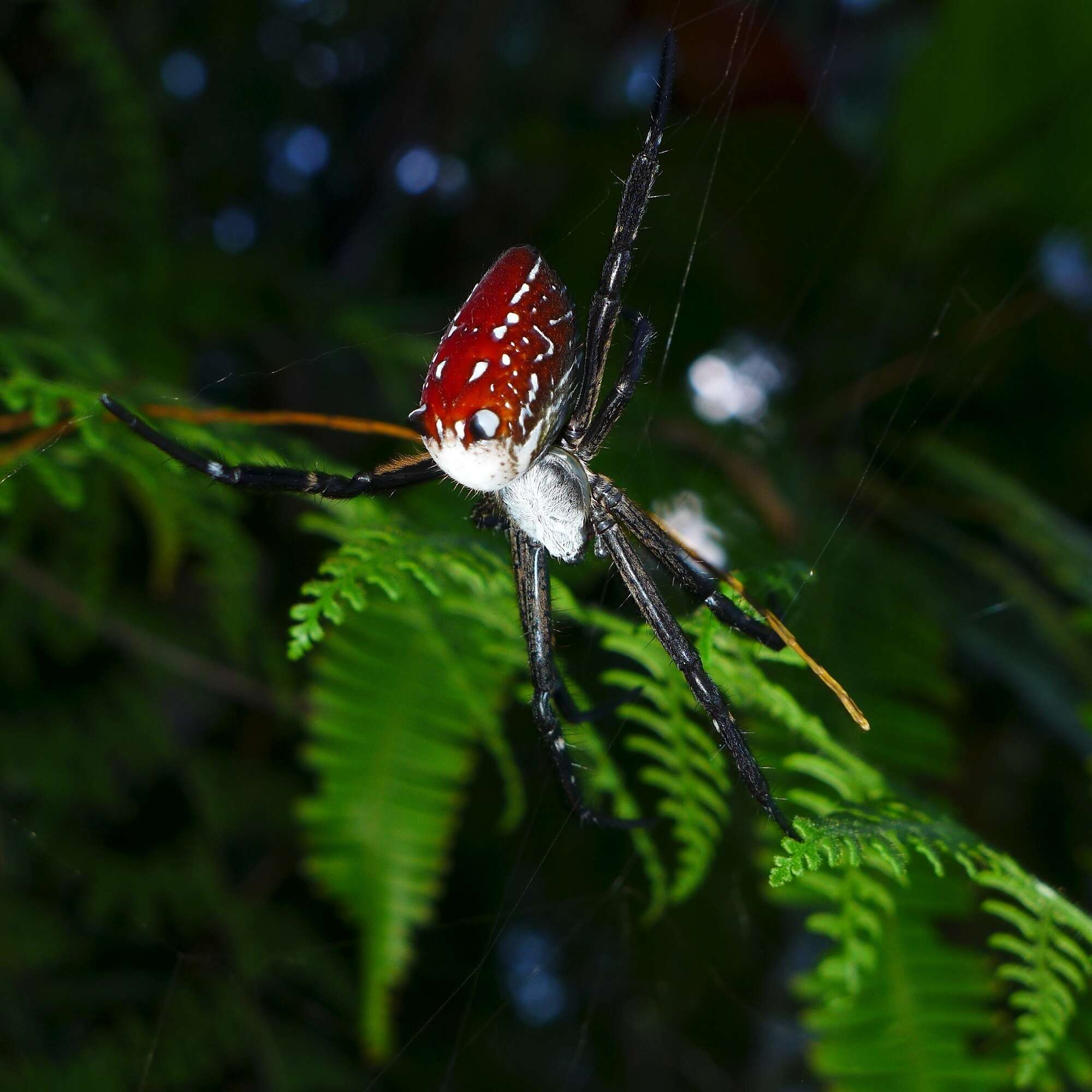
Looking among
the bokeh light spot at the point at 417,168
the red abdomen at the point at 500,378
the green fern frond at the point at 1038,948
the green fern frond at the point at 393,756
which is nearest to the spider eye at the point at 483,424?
the red abdomen at the point at 500,378

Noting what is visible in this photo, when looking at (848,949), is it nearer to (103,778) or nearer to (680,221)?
(103,778)

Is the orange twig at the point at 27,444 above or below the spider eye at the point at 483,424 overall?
above

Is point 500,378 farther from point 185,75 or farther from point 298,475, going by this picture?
point 185,75

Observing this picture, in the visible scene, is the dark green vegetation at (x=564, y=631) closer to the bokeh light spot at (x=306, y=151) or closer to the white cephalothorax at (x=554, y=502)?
the white cephalothorax at (x=554, y=502)

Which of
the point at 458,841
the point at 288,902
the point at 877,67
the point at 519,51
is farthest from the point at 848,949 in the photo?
the point at 877,67

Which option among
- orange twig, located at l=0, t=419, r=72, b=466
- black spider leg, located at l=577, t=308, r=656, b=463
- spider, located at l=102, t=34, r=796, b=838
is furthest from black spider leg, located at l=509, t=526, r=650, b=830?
orange twig, located at l=0, t=419, r=72, b=466

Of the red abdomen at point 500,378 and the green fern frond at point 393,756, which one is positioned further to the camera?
the green fern frond at point 393,756

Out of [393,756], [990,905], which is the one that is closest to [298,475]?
[393,756]
